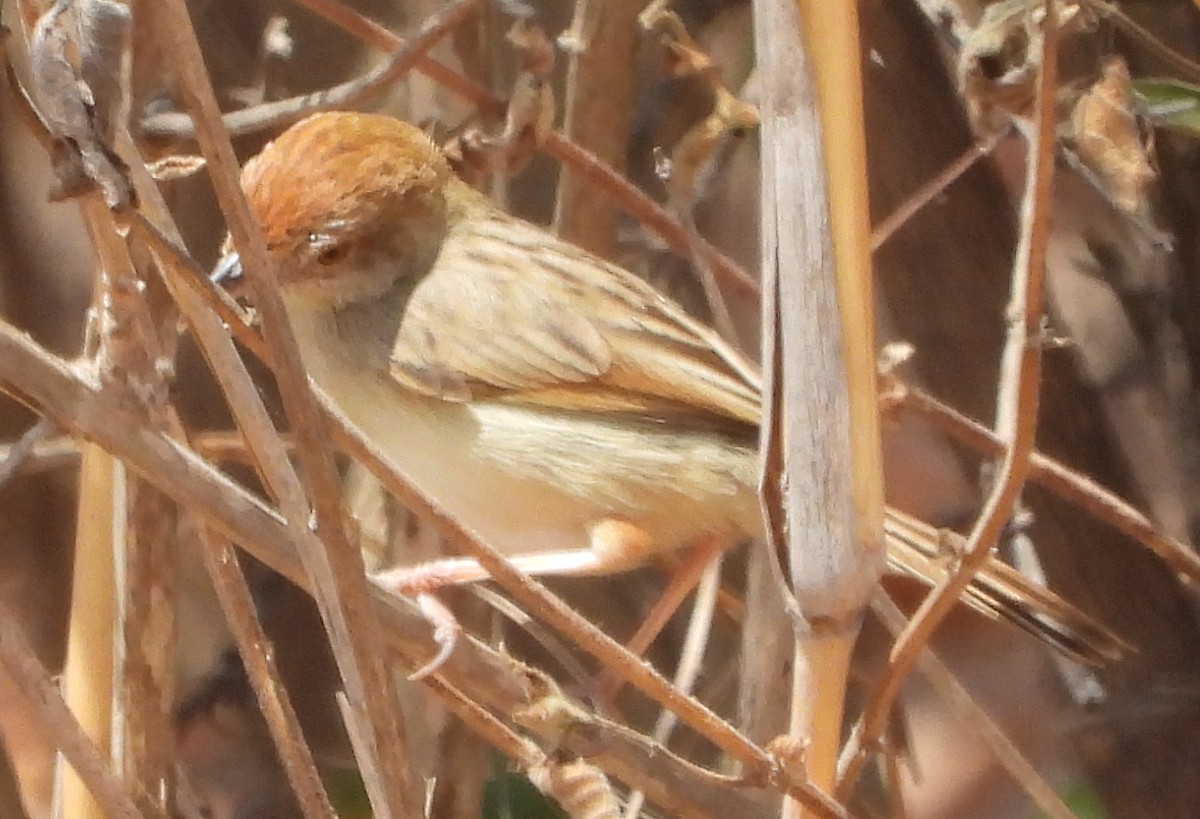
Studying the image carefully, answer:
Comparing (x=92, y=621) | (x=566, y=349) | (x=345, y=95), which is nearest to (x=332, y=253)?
(x=345, y=95)

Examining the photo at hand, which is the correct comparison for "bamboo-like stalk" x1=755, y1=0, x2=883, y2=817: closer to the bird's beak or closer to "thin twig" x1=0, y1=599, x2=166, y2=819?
"thin twig" x1=0, y1=599, x2=166, y2=819

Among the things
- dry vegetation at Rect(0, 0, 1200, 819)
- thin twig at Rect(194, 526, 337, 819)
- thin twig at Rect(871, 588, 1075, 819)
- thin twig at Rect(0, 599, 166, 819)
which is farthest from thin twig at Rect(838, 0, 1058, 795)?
thin twig at Rect(0, 599, 166, 819)

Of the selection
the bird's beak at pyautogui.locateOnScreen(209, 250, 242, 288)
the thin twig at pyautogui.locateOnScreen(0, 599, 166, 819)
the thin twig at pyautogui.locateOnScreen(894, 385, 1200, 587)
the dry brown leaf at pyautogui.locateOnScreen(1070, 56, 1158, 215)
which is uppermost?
the dry brown leaf at pyautogui.locateOnScreen(1070, 56, 1158, 215)

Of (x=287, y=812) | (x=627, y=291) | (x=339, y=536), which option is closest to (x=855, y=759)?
(x=339, y=536)

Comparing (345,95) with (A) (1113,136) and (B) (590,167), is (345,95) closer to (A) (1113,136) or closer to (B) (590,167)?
(B) (590,167)

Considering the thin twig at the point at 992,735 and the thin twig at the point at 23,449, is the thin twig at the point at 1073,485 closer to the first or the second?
the thin twig at the point at 992,735

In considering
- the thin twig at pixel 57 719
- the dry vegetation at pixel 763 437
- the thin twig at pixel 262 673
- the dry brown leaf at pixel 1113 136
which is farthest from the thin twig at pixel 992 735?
the thin twig at pixel 57 719

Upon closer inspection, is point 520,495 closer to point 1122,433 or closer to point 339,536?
point 339,536
